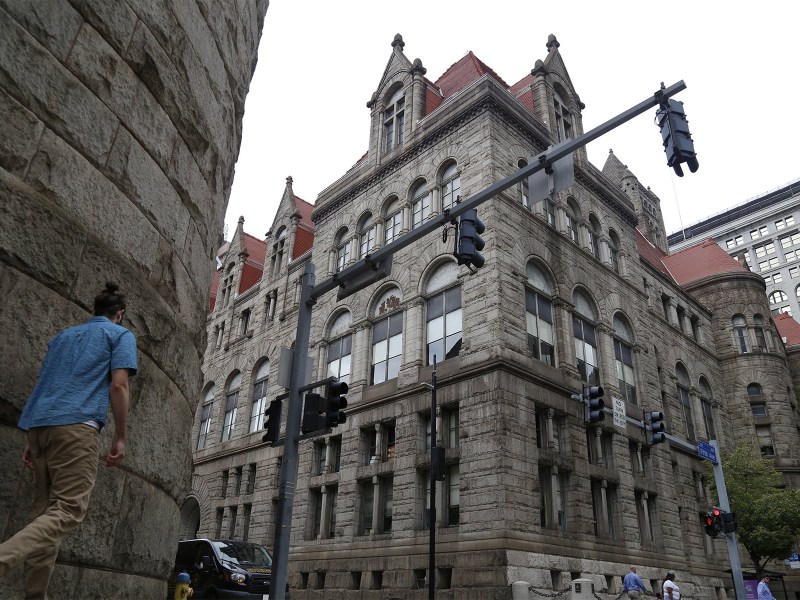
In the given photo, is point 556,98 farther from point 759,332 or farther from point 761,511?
point 761,511

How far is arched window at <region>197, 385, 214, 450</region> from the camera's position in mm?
36469

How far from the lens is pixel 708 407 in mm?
36688

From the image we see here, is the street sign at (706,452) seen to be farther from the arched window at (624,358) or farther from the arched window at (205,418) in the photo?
the arched window at (205,418)

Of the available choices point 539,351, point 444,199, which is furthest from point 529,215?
point 539,351

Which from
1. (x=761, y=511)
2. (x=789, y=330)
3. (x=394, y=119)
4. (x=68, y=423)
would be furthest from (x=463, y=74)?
(x=789, y=330)

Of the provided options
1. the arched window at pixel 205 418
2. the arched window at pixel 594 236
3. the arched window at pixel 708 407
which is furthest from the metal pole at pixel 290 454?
the arched window at pixel 708 407

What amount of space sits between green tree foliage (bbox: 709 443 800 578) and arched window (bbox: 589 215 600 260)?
1198 cm

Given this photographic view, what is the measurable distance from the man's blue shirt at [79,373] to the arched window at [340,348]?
942 inches

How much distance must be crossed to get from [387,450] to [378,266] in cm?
1383

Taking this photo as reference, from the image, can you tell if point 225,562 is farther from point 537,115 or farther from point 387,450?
point 537,115

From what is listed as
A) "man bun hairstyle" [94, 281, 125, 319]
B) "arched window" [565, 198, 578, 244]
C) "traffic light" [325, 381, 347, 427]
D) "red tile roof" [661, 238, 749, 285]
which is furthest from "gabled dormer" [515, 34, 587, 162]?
"man bun hairstyle" [94, 281, 125, 319]

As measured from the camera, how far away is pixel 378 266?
11836 millimetres

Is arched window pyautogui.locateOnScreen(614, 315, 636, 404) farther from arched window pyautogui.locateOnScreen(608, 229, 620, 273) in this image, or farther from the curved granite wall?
the curved granite wall

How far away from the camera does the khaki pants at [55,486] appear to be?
10.2ft
